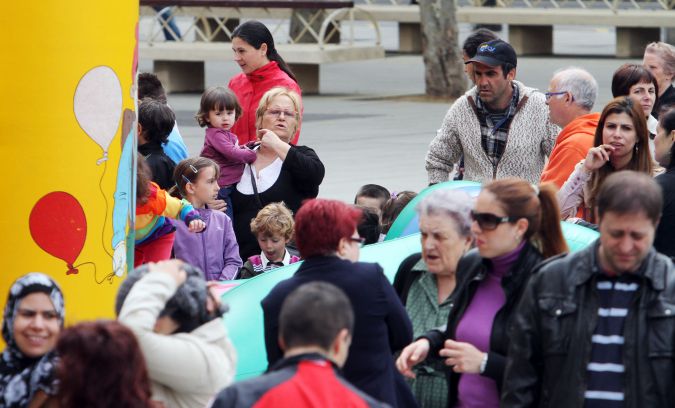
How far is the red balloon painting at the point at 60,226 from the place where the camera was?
576 centimetres

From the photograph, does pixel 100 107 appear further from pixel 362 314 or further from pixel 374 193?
pixel 374 193

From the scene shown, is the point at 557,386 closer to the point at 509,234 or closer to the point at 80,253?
the point at 509,234

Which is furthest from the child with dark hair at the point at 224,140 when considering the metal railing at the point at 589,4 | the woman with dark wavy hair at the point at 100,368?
the metal railing at the point at 589,4

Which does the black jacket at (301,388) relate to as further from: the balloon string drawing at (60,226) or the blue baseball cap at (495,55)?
the blue baseball cap at (495,55)

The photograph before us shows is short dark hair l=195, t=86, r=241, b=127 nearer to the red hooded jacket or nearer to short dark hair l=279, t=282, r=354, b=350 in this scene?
the red hooded jacket

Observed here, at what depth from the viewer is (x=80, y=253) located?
5930mm

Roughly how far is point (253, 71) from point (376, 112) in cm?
1131

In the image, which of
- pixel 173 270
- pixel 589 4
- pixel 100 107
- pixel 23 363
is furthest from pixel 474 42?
pixel 589 4

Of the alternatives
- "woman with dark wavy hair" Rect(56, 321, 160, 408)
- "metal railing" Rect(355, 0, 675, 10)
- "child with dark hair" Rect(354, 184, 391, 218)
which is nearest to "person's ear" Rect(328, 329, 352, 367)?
"woman with dark wavy hair" Rect(56, 321, 160, 408)

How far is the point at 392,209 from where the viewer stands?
8.27 metres

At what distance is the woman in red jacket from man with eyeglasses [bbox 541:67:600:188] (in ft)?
6.99

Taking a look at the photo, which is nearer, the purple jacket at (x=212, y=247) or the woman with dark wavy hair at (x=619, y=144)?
the woman with dark wavy hair at (x=619, y=144)

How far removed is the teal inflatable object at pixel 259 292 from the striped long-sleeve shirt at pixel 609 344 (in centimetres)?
194

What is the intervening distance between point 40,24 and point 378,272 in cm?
184
